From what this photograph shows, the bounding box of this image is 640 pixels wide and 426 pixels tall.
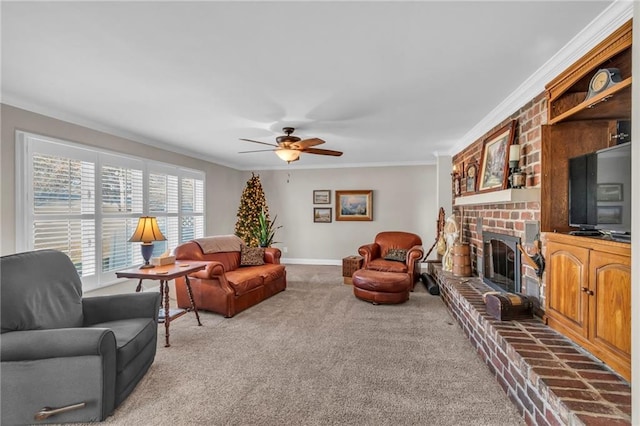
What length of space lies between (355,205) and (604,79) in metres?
5.39

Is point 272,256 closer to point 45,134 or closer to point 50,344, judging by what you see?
point 45,134

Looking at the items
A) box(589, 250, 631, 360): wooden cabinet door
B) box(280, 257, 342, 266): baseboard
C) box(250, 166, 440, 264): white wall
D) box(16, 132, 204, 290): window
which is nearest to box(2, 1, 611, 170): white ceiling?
box(16, 132, 204, 290): window

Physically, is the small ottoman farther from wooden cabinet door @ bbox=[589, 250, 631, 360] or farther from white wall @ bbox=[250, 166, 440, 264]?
white wall @ bbox=[250, 166, 440, 264]

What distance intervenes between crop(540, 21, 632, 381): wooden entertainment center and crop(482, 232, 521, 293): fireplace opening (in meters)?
0.59

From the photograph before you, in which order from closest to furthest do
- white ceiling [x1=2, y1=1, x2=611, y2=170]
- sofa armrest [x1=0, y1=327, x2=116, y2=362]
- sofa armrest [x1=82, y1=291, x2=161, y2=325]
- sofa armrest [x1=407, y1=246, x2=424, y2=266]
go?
1. white ceiling [x1=2, y1=1, x2=611, y2=170]
2. sofa armrest [x1=0, y1=327, x2=116, y2=362]
3. sofa armrest [x1=82, y1=291, x2=161, y2=325]
4. sofa armrest [x1=407, y1=246, x2=424, y2=266]

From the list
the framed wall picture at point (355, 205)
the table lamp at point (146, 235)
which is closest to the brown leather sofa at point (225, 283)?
the table lamp at point (146, 235)

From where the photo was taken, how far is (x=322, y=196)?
7262 mm

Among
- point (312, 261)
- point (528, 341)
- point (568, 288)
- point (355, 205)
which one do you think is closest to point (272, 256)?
point (312, 261)

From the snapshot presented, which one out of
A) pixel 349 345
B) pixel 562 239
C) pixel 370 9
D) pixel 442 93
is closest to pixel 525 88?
pixel 442 93

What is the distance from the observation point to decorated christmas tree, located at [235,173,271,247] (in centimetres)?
684

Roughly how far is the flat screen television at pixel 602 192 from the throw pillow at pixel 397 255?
305 centimetres

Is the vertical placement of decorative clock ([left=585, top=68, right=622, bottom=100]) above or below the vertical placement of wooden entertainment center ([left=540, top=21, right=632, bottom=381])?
above

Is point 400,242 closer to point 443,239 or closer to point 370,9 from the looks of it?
point 443,239

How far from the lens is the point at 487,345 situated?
2469 millimetres
